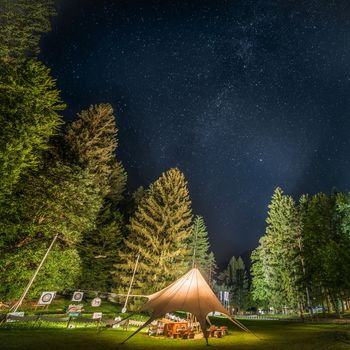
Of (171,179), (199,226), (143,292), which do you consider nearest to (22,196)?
(143,292)

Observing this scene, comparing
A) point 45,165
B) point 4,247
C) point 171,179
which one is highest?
point 171,179

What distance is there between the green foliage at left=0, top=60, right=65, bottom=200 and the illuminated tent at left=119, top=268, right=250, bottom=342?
397 inches

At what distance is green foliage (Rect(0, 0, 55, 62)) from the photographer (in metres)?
16.6

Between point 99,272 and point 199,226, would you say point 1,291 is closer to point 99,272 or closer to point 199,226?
point 99,272

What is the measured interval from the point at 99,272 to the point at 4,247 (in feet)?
57.3

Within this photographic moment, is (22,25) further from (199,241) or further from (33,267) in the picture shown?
(199,241)

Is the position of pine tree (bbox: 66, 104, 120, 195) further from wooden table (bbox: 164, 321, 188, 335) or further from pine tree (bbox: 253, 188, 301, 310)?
pine tree (bbox: 253, 188, 301, 310)

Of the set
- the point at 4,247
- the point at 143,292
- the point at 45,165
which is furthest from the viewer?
the point at 143,292

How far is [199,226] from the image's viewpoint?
65.7 metres

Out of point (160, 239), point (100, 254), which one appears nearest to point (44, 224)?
point (160, 239)

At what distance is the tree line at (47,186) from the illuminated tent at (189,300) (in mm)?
8538

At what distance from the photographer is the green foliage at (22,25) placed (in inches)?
653

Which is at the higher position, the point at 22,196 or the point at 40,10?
the point at 40,10

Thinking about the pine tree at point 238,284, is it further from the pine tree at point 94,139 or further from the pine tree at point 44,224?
the pine tree at point 44,224
